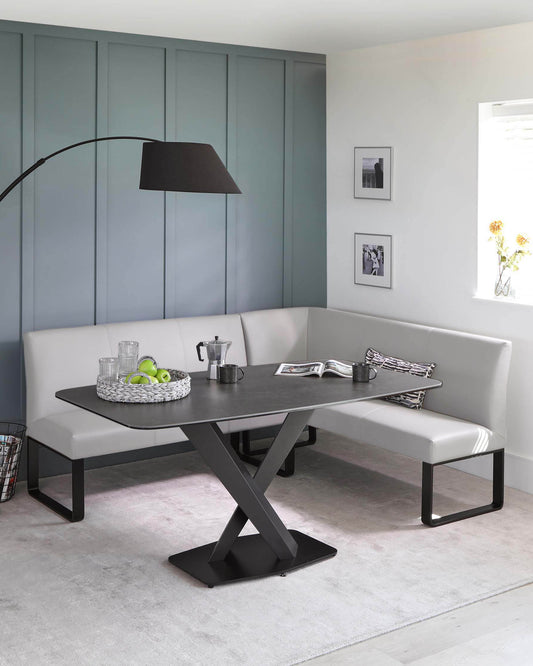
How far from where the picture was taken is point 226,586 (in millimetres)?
3783

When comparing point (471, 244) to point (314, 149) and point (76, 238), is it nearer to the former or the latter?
point (314, 149)

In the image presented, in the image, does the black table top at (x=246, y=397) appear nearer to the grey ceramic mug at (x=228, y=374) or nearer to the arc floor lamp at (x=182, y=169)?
the grey ceramic mug at (x=228, y=374)

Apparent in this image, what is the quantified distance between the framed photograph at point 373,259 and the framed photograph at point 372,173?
0.27 metres

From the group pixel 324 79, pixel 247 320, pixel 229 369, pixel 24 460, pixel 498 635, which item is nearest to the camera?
pixel 498 635

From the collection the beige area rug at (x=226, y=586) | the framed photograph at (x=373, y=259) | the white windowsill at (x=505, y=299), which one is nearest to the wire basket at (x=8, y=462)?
the beige area rug at (x=226, y=586)

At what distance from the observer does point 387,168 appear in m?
5.68

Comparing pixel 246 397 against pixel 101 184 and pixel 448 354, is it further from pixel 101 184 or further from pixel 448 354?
pixel 101 184

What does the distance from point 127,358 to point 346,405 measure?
5.05ft

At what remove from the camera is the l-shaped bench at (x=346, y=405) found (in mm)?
4574

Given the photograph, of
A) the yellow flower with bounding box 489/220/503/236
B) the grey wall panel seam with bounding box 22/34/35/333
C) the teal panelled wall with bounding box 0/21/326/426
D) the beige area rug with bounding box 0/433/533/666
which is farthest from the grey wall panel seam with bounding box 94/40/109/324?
the yellow flower with bounding box 489/220/503/236

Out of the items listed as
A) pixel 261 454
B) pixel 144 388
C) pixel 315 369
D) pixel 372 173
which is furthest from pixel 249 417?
pixel 372 173

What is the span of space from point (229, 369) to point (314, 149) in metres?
2.47

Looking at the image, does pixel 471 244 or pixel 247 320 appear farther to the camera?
pixel 247 320

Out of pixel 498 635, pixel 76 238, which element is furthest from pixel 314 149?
pixel 498 635
